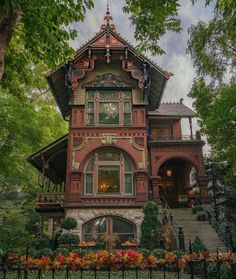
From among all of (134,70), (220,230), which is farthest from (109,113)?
(220,230)

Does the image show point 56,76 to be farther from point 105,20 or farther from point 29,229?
A: point 29,229

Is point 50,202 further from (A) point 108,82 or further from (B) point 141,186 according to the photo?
(A) point 108,82

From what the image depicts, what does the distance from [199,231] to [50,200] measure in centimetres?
887

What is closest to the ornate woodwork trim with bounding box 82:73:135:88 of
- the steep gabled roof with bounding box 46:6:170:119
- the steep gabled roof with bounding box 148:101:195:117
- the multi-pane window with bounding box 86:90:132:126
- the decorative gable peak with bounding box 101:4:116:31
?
→ the multi-pane window with bounding box 86:90:132:126

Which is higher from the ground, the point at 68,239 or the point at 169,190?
the point at 169,190

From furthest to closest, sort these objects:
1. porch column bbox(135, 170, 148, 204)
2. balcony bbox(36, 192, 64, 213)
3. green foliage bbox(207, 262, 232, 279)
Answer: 1. balcony bbox(36, 192, 64, 213)
2. porch column bbox(135, 170, 148, 204)
3. green foliage bbox(207, 262, 232, 279)

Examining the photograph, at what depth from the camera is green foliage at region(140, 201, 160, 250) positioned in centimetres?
1677

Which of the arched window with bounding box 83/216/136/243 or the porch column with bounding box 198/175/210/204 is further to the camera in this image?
the porch column with bounding box 198/175/210/204

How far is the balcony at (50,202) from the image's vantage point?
1922 centimetres

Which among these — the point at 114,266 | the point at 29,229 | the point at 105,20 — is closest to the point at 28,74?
the point at 114,266

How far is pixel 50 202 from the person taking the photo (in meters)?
19.3

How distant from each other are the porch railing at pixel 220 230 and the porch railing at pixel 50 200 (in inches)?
341

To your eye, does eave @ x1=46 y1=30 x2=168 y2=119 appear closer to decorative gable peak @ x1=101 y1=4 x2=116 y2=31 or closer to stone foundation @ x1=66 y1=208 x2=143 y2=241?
decorative gable peak @ x1=101 y1=4 x2=116 y2=31

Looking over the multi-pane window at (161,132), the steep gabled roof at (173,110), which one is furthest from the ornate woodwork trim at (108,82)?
the multi-pane window at (161,132)
